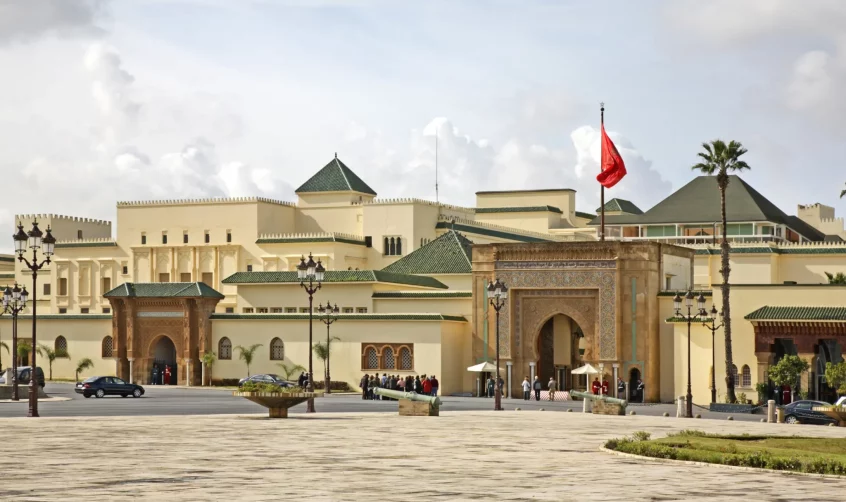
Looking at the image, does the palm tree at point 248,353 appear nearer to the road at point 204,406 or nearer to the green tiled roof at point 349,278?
the green tiled roof at point 349,278

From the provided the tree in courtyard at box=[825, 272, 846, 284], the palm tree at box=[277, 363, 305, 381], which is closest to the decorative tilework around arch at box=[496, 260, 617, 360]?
the palm tree at box=[277, 363, 305, 381]

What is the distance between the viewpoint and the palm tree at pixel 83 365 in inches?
2697

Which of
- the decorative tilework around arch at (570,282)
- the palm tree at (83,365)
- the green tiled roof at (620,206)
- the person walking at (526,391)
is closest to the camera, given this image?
the person walking at (526,391)

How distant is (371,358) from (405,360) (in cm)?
180

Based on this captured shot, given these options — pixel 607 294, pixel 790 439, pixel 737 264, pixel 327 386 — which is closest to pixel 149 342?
pixel 327 386

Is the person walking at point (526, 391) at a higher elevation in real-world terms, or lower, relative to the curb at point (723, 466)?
lower

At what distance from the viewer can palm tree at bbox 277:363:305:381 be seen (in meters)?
62.8

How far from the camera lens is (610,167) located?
6069cm

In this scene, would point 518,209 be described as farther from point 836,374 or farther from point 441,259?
point 836,374

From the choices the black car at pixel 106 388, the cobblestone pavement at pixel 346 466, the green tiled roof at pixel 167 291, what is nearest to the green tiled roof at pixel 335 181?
the green tiled roof at pixel 167 291

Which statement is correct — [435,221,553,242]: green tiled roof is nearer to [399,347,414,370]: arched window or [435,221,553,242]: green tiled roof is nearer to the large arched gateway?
the large arched gateway

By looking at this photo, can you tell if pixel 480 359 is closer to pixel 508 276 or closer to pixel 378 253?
pixel 508 276

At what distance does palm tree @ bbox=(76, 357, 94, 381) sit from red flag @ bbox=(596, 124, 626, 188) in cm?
2707

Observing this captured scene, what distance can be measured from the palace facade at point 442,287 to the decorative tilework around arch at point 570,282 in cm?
7
